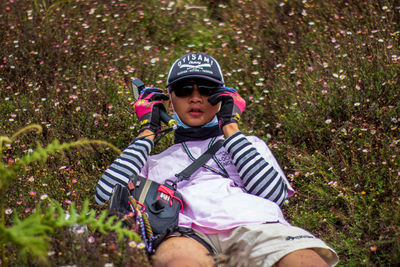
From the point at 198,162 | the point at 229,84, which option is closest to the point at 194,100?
the point at 198,162

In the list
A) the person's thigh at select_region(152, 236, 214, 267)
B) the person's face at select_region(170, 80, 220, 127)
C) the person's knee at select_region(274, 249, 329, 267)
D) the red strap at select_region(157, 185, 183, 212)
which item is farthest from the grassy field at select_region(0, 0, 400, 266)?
the person's face at select_region(170, 80, 220, 127)

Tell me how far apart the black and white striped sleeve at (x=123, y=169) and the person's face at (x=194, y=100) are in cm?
37

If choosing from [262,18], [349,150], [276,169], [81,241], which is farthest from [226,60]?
[81,241]

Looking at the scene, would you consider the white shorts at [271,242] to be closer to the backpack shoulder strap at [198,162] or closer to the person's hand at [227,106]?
the backpack shoulder strap at [198,162]

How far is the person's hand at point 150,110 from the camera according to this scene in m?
3.36

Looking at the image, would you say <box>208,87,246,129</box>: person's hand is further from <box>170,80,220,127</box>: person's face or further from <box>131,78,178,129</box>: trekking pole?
<box>131,78,178,129</box>: trekking pole

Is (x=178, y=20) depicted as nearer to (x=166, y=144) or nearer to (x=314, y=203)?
(x=166, y=144)

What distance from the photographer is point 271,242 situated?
2.42m

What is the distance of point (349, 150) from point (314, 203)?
58 cm

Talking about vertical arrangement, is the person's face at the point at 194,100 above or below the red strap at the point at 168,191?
above

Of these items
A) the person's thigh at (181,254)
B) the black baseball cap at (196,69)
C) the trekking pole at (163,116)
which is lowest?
the person's thigh at (181,254)

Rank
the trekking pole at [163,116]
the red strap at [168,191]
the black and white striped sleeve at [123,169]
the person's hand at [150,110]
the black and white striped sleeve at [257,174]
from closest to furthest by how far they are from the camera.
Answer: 1. the red strap at [168,191]
2. the black and white striped sleeve at [257,174]
3. the black and white striped sleeve at [123,169]
4. the trekking pole at [163,116]
5. the person's hand at [150,110]

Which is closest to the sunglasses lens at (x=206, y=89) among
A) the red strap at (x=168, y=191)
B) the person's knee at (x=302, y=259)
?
the red strap at (x=168, y=191)

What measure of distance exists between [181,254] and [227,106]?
1.28 meters
